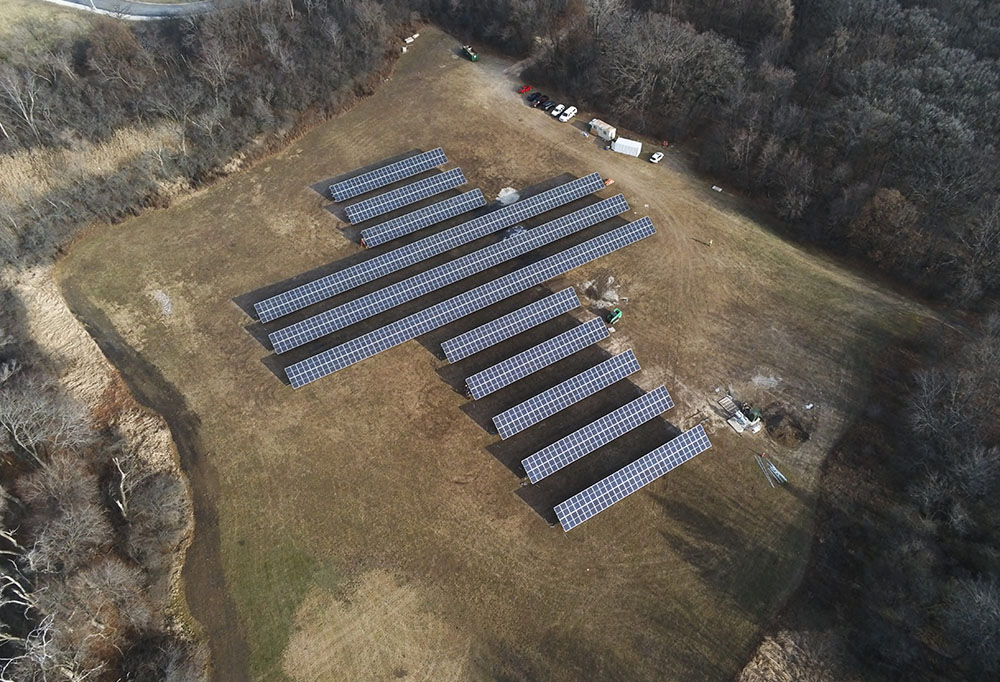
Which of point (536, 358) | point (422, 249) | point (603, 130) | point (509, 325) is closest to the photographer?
point (536, 358)

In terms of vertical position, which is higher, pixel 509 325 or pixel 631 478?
pixel 509 325

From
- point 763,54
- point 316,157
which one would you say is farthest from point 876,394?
point 316,157

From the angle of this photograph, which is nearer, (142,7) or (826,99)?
(826,99)

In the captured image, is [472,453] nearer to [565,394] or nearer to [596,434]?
[565,394]

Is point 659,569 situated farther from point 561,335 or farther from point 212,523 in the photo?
point 212,523

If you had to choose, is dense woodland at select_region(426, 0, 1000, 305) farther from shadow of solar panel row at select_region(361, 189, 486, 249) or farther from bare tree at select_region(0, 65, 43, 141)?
bare tree at select_region(0, 65, 43, 141)

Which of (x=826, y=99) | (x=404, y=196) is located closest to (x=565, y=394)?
(x=404, y=196)
